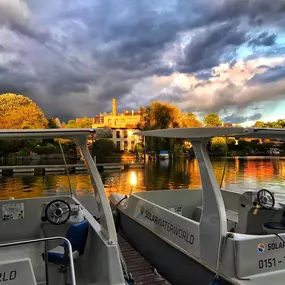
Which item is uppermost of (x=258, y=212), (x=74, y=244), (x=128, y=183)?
(x=258, y=212)

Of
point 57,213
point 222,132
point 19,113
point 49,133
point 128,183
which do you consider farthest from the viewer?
point 19,113

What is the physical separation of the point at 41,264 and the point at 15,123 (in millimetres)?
65651

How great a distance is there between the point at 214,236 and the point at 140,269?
2439 millimetres

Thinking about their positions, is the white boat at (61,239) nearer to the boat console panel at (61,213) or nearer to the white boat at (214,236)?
the boat console panel at (61,213)

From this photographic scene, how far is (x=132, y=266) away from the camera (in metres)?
6.71

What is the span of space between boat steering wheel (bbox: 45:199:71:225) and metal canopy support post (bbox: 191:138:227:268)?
2.39m

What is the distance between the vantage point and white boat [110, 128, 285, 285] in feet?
14.6

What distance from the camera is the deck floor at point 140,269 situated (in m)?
5.95

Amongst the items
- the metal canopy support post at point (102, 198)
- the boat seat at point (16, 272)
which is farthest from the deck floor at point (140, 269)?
the boat seat at point (16, 272)

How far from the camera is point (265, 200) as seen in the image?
19.6 feet

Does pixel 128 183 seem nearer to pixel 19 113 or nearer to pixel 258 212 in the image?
pixel 258 212

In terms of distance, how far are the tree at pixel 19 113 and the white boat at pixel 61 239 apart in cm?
5976

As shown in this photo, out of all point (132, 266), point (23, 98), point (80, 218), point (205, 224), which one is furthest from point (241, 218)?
point (23, 98)

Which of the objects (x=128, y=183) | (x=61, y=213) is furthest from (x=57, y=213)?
(x=128, y=183)
